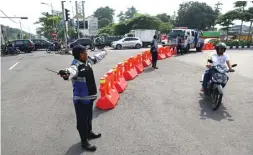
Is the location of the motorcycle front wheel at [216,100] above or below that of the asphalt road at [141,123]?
above

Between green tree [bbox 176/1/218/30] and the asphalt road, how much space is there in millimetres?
61626

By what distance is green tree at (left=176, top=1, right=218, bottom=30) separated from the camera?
65.8 meters

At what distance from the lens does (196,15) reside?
215ft

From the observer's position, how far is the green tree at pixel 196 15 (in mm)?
65812

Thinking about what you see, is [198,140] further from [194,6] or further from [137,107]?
[194,6]

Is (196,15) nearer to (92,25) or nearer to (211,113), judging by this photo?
(92,25)

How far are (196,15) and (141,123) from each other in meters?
65.6

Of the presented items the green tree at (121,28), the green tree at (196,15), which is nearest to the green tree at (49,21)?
the green tree at (121,28)

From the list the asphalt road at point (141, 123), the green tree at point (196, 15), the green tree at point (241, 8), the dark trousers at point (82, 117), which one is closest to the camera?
the dark trousers at point (82, 117)

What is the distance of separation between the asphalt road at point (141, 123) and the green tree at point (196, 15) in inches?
2426

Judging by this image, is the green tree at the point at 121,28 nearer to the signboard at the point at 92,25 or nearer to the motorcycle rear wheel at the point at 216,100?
the signboard at the point at 92,25

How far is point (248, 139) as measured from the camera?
4.31m

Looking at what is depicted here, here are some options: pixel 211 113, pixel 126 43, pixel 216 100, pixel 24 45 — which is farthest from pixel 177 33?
pixel 24 45

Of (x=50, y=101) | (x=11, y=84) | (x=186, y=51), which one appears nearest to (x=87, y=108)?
(x=50, y=101)
